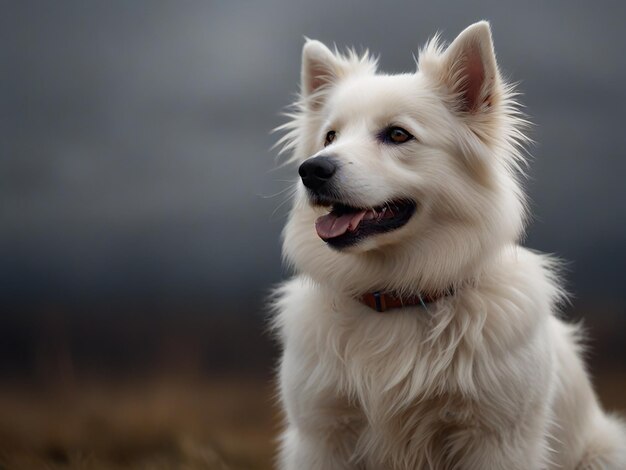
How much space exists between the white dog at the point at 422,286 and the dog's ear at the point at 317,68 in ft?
0.90

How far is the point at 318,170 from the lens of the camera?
3877 mm

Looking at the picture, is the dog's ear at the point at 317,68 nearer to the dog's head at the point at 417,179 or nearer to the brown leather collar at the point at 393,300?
the dog's head at the point at 417,179

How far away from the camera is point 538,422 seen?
13.6 ft

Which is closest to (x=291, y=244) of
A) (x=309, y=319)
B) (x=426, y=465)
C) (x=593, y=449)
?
(x=309, y=319)

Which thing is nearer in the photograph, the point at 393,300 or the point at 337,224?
the point at 337,224

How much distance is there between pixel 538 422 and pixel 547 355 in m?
0.32

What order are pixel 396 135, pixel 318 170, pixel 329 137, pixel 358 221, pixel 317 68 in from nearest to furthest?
1. pixel 318 170
2. pixel 358 221
3. pixel 396 135
4. pixel 329 137
5. pixel 317 68

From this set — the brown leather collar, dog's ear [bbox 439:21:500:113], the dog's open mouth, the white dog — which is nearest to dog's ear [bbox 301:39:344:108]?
the white dog

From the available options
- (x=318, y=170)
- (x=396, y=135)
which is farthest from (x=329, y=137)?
(x=318, y=170)

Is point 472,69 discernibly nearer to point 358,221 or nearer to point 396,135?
point 396,135

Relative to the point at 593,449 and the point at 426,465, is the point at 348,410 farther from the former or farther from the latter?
the point at 593,449

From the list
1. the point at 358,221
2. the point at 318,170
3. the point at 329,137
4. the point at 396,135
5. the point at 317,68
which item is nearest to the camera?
the point at 318,170

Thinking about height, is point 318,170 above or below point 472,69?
below

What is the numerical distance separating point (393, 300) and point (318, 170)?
0.79 meters
